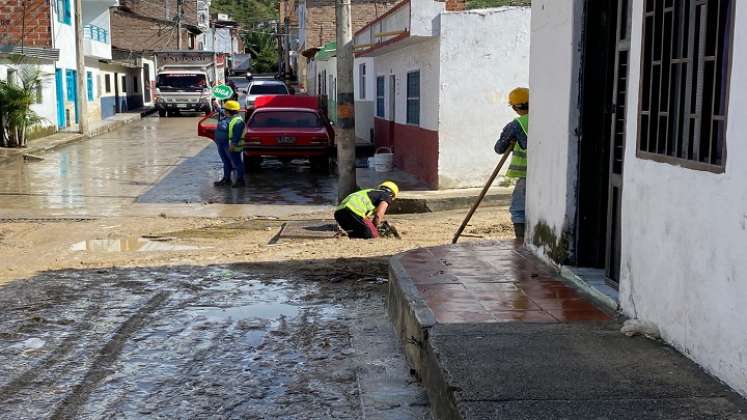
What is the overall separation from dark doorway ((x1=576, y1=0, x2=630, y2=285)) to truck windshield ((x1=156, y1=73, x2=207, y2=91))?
117 feet

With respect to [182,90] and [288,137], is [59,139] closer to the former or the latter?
[288,137]

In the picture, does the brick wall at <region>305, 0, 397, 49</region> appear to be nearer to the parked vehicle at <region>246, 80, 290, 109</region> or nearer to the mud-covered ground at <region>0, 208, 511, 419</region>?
the parked vehicle at <region>246, 80, 290, 109</region>

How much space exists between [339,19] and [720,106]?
9.55 meters

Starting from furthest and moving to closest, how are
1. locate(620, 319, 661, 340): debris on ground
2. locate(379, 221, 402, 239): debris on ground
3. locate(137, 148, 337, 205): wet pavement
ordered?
locate(137, 148, 337, 205): wet pavement
locate(379, 221, 402, 239): debris on ground
locate(620, 319, 661, 340): debris on ground

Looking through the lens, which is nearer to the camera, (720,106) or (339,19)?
(720,106)

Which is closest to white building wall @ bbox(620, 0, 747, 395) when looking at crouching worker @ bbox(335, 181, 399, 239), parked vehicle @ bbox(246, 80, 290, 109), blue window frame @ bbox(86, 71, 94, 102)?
crouching worker @ bbox(335, 181, 399, 239)

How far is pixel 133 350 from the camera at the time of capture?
589 cm

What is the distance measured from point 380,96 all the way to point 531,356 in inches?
658

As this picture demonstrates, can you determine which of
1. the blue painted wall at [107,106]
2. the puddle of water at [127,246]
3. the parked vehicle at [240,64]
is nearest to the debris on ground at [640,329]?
the puddle of water at [127,246]

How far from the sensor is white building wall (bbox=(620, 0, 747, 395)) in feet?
12.1

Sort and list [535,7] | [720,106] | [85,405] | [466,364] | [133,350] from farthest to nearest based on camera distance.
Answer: [535,7], [133,350], [85,405], [466,364], [720,106]

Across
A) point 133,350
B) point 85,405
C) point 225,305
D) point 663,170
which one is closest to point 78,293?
point 225,305

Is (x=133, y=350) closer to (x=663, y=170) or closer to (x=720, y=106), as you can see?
(x=663, y=170)

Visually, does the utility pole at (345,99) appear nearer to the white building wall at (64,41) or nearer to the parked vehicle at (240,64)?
the white building wall at (64,41)
